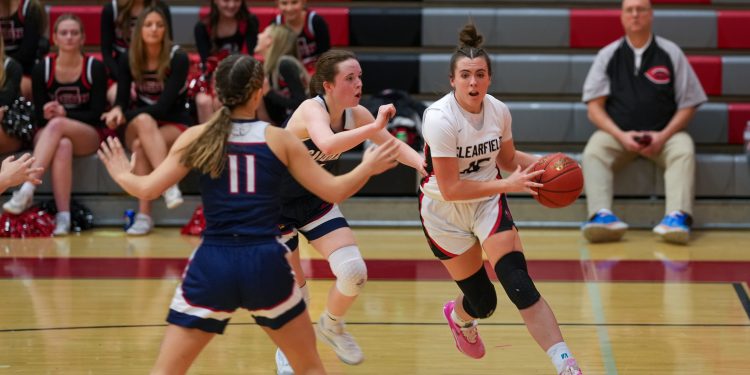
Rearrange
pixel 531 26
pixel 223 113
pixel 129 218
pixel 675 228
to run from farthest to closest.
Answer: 1. pixel 531 26
2. pixel 129 218
3. pixel 675 228
4. pixel 223 113

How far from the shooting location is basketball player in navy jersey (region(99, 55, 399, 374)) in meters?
3.52

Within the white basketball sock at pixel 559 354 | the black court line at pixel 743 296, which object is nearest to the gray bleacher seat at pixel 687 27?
the black court line at pixel 743 296

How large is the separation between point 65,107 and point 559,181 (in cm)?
475

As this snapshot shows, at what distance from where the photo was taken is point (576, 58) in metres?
8.79

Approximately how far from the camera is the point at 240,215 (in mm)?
3574

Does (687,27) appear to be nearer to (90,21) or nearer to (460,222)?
(90,21)

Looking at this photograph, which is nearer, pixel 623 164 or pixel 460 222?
pixel 460 222

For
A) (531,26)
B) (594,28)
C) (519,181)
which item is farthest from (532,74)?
(519,181)

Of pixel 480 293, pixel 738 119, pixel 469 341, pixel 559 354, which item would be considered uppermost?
pixel 738 119

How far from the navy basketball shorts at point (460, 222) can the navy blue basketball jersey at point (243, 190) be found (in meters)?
1.14

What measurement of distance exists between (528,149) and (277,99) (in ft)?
6.86

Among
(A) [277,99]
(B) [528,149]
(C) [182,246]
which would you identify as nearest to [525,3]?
(B) [528,149]

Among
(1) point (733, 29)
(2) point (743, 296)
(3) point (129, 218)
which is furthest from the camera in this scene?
(1) point (733, 29)

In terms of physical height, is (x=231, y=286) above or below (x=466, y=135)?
below
